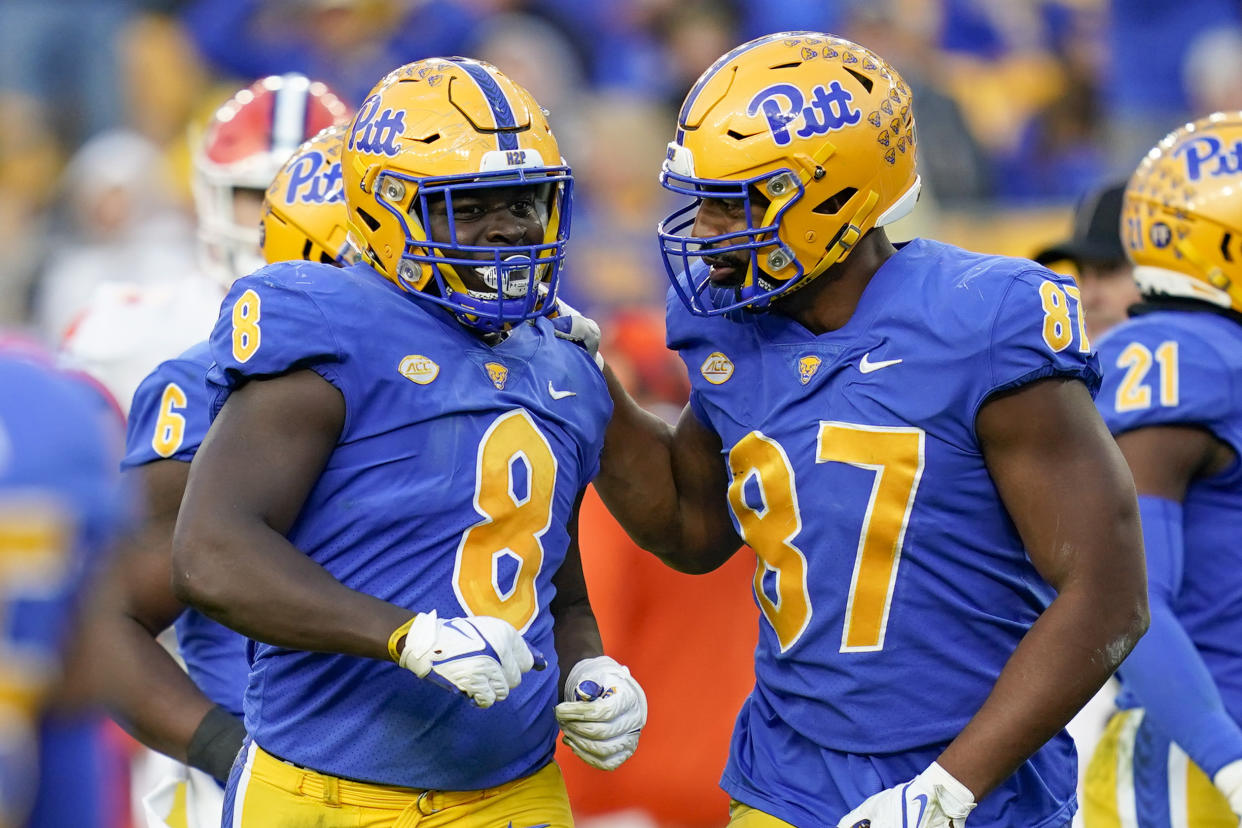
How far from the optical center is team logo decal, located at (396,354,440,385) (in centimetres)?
290

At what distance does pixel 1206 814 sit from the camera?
374 centimetres

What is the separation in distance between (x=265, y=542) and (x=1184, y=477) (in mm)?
1989

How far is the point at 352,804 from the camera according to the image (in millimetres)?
2875

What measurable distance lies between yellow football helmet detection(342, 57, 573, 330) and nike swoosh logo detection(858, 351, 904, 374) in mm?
566

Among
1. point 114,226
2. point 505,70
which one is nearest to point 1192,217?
point 505,70

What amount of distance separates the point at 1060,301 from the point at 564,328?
94 cm

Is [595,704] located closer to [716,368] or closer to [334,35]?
[716,368]

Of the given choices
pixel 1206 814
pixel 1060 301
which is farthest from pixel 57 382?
pixel 1206 814

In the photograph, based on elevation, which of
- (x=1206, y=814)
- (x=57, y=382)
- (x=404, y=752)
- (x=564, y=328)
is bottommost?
(x=1206, y=814)

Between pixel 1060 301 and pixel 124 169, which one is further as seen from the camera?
pixel 124 169

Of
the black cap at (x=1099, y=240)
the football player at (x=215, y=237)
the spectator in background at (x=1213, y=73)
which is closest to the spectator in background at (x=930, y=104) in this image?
the spectator in background at (x=1213, y=73)

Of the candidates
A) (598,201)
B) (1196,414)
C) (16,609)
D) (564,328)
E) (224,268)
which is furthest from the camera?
(598,201)

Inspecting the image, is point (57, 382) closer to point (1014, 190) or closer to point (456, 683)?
point (456, 683)

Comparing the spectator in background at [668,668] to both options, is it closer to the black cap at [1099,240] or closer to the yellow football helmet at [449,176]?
the black cap at [1099,240]
